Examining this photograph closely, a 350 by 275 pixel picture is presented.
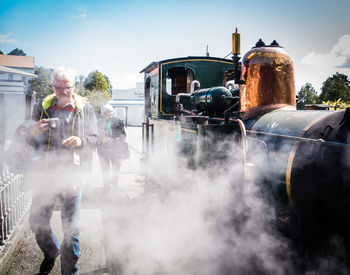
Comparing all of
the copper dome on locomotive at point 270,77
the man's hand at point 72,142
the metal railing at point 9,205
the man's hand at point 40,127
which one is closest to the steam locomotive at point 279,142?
the copper dome on locomotive at point 270,77

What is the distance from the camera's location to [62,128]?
7.59 feet

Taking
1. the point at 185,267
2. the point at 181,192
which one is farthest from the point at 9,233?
the point at 181,192

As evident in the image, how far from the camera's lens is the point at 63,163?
230 cm

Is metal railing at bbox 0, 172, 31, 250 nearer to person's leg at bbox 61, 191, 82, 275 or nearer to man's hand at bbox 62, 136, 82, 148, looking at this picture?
person's leg at bbox 61, 191, 82, 275

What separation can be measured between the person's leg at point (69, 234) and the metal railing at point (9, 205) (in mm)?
A: 626

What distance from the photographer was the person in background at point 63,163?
2271mm

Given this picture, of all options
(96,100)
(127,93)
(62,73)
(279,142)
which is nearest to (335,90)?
(96,100)

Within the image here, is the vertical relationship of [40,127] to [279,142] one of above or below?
above

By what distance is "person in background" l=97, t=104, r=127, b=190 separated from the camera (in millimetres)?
5020

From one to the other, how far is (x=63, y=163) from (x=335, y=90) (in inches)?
991

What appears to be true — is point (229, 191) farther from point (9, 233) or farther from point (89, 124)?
point (9, 233)

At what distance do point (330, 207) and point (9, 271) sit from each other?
2954 millimetres

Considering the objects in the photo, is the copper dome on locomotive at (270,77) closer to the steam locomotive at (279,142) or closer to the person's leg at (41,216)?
the steam locomotive at (279,142)

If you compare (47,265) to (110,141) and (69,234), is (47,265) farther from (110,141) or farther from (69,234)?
(110,141)
